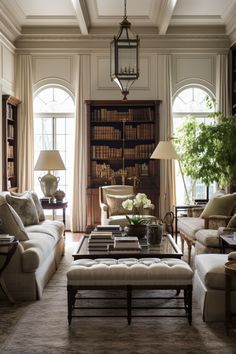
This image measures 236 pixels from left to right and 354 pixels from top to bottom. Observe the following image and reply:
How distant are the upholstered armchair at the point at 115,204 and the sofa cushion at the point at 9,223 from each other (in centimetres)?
232

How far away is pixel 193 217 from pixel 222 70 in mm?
3163

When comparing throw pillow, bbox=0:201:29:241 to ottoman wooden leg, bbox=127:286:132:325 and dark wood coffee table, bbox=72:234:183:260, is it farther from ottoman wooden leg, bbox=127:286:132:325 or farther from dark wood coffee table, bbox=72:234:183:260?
ottoman wooden leg, bbox=127:286:132:325

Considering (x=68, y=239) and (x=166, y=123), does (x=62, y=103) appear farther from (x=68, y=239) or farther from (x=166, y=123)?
(x=68, y=239)

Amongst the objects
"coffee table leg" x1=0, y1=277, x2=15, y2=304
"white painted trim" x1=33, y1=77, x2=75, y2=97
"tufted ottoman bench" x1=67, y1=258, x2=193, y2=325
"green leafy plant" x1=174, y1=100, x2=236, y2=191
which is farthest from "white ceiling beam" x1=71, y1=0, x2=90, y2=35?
"tufted ottoman bench" x1=67, y1=258, x2=193, y2=325

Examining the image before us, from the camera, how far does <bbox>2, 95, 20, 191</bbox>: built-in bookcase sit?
7875 millimetres

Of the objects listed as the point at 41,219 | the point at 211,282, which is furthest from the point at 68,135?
the point at 211,282

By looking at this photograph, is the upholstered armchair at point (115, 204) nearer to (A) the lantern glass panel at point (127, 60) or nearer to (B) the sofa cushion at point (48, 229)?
(B) the sofa cushion at point (48, 229)

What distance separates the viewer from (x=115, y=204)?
761cm

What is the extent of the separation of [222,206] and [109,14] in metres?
3.95

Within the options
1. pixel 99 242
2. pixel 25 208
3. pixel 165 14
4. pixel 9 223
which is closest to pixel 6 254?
pixel 9 223

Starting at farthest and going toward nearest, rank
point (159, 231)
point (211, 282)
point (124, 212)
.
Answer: point (124, 212), point (159, 231), point (211, 282)

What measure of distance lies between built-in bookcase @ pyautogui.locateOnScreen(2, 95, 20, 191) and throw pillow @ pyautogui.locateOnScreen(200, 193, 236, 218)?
3.40 meters

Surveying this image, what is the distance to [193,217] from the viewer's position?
7.10 m

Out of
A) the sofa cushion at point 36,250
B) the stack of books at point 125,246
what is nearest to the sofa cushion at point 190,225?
the stack of books at point 125,246
